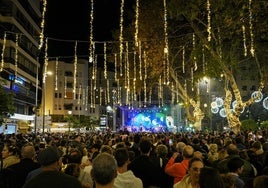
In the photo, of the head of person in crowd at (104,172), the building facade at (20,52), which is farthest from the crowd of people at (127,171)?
the building facade at (20,52)

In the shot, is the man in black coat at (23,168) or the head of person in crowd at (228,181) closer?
the head of person in crowd at (228,181)

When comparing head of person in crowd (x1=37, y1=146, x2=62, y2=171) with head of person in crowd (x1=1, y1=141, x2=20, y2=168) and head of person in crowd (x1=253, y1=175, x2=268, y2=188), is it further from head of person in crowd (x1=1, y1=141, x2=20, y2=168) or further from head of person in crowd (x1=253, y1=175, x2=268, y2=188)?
head of person in crowd (x1=1, y1=141, x2=20, y2=168)

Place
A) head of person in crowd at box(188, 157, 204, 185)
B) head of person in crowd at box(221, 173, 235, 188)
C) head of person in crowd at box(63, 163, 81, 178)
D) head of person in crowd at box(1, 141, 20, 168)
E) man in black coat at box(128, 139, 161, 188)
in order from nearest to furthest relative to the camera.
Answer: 1. head of person in crowd at box(221, 173, 235, 188)
2. head of person in crowd at box(188, 157, 204, 185)
3. head of person in crowd at box(63, 163, 81, 178)
4. man in black coat at box(128, 139, 161, 188)
5. head of person in crowd at box(1, 141, 20, 168)

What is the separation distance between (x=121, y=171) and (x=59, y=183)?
214 centimetres

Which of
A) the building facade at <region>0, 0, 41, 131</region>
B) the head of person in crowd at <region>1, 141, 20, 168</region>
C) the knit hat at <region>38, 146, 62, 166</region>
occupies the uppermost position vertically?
the building facade at <region>0, 0, 41, 131</region>

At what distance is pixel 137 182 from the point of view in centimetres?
561

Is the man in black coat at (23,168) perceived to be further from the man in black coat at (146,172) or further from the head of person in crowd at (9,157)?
the head of person in crowd at (9,157)

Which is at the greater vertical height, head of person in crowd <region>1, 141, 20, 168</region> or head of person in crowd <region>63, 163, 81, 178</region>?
head of person in crowd <region>1, 141, 20, 168</region>

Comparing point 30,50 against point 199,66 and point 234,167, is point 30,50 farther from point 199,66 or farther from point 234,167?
point 234,167

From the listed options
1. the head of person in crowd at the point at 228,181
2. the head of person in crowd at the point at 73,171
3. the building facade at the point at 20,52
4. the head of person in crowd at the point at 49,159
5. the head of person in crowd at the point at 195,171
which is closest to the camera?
the head of person in crowd at the point at 49,159

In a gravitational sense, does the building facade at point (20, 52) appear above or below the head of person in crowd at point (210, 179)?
above

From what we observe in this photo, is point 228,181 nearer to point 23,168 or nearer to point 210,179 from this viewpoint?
point 210,179


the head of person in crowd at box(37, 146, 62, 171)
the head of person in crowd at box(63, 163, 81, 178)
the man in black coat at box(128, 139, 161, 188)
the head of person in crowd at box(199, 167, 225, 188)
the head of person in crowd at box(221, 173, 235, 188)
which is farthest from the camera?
the man in black coat at box(128, 139, 161, 188)

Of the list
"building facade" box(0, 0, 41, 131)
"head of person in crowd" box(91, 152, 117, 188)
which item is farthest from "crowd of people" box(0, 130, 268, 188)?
"building facade" box(0, 0, 41, 131)
